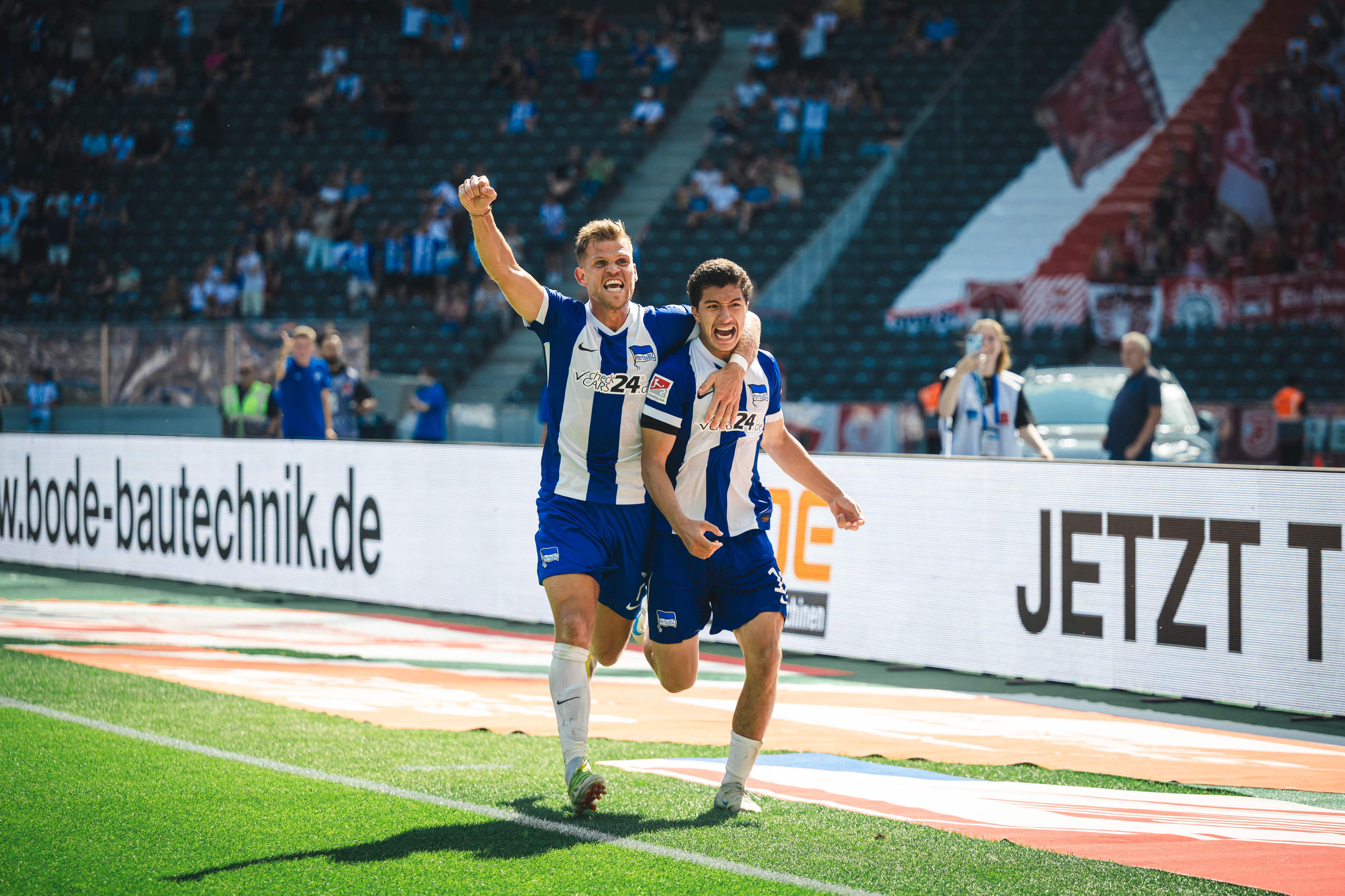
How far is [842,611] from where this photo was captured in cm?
980

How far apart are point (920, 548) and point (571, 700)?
458cm

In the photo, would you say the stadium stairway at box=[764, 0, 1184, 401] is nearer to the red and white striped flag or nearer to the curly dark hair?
the red and white striped flag

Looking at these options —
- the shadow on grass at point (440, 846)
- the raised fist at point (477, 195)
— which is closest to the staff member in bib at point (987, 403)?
the raised fist at point (477, 195)

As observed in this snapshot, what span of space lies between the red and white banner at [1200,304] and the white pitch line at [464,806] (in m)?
19.1

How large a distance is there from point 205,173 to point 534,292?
85.2 ft

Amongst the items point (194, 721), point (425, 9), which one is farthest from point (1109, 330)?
point (194, 721)

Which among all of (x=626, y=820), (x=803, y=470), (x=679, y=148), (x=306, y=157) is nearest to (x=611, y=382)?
(x=803, y=470)

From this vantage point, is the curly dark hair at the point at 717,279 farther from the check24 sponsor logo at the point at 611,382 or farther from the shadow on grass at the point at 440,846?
the shadow on grass at the point at 440,846

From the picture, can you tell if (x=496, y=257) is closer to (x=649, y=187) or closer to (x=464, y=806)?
(x=464, y=806)

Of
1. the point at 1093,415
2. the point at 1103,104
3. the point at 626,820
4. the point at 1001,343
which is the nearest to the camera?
the point at 626,820

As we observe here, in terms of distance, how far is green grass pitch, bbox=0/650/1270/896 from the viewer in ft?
14.4

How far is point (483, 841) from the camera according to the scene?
487 centimetres

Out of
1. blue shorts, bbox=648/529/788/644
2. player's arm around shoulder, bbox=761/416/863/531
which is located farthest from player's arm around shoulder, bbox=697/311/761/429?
blue shorts, bbox=648/529/788/644

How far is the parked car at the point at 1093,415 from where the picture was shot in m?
15.7
